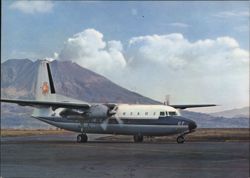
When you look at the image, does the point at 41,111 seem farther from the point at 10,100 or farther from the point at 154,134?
the point at 154,134

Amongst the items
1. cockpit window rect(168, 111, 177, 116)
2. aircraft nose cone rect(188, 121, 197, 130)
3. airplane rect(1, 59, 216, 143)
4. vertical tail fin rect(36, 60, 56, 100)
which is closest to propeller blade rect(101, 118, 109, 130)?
airplane rect(1, 59, 216, 143)

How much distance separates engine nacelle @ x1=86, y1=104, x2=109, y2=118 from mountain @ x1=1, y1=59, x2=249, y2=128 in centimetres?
154

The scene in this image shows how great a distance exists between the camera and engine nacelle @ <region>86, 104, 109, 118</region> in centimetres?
4003

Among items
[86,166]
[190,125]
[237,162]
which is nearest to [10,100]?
[190,125]

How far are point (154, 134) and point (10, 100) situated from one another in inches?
490

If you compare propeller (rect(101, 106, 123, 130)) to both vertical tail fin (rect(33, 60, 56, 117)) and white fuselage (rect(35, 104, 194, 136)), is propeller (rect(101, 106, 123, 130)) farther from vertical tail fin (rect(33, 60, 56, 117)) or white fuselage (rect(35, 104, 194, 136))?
vertical tail fin (rect(33, 60, 56, 117))

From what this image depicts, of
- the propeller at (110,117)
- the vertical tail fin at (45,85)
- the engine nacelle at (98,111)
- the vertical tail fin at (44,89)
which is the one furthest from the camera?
the vertical tail fin at (45,85)

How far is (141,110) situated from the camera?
3897cm

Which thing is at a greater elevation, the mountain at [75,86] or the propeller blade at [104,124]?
the mountain at [75,86]

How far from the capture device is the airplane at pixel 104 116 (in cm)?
3766

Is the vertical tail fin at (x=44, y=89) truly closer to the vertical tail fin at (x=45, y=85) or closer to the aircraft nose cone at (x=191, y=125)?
the vertical tail fin at (x=45, y=85)

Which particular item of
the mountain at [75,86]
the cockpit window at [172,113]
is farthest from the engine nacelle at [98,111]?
the cockpit window at [172,113]

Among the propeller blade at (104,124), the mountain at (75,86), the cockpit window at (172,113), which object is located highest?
the mountain at (75,86)

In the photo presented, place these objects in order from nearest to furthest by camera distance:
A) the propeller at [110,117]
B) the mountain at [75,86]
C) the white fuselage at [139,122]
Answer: the mountain at [75,86] → the white fuselage at [139,122] → the propeller at [110,117]
